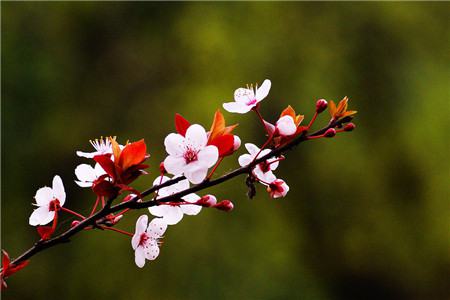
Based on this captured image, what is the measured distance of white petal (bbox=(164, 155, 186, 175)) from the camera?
0.64 meters

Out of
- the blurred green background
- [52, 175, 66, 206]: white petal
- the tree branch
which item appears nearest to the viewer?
the tree branch

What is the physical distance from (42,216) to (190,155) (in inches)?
8.0

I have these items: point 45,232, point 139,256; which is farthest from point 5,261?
point 139,256

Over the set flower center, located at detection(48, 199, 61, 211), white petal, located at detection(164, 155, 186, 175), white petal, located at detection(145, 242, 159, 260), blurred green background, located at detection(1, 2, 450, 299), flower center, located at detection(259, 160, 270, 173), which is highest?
white petal, located at detection(164, 155, 186, 175)

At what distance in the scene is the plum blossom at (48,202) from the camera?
0.71m

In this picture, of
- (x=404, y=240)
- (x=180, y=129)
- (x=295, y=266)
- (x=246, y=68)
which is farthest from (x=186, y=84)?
(x=180, y=129)

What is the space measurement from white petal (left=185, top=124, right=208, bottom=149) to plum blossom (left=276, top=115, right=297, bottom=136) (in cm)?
8

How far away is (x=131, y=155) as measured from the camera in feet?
2.14

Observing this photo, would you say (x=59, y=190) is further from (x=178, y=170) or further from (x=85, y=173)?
(x=178, y=170)

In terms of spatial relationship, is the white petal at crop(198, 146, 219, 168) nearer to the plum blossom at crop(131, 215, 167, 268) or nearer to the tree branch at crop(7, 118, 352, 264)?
the tree branch at crop(7, 118, 352, 264)

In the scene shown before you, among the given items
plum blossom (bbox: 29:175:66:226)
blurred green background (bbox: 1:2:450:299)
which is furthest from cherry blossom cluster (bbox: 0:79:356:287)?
blurred green background (bbox: 1:2:450:299)

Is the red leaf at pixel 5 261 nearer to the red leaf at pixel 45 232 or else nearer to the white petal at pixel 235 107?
the red leaf at pixel 45 232

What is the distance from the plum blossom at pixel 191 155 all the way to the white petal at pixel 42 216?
0.53ft

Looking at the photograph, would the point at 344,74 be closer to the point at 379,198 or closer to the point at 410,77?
the point at 410,77
